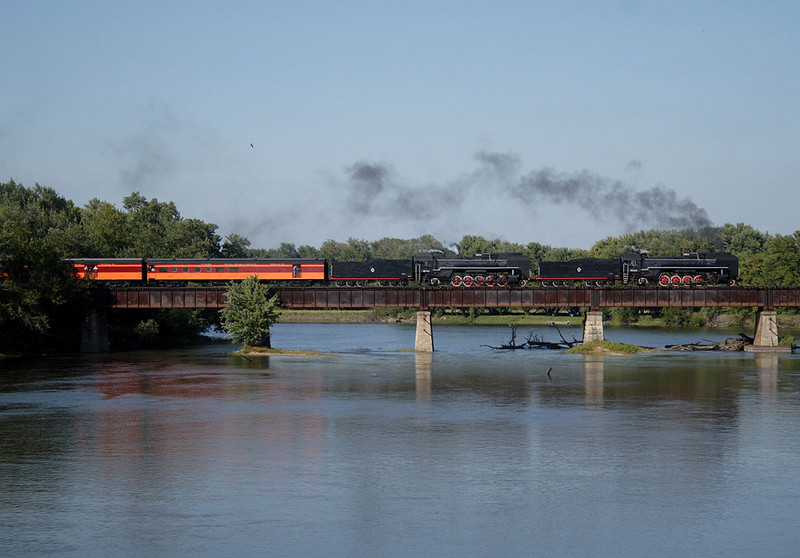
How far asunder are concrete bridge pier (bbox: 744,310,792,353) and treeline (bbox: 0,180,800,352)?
115 ft

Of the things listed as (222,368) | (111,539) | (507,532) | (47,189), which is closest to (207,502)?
(111,539)

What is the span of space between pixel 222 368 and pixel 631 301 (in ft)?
134

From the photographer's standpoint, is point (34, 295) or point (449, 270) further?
point (449, 270)

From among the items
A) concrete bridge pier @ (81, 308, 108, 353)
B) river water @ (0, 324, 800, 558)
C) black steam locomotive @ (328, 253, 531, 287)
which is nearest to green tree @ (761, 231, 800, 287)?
black steam locomotive @ (328, 253, 531, 287)

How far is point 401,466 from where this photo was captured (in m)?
33.6

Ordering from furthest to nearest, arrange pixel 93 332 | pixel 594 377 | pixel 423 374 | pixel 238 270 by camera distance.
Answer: pixel 238 270 < pixel 93 332 < pixel 423 374 < pixel 594 377

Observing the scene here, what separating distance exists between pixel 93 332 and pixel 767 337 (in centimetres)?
6654

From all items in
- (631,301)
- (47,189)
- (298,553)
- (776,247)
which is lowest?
(298,553)

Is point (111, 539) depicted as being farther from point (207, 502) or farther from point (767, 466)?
point (767, 466)

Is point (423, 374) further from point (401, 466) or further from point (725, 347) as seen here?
point (725, 347)

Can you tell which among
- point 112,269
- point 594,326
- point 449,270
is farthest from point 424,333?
point 112,269

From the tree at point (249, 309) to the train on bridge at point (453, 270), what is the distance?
736 centimetres

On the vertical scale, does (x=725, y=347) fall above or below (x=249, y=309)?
below

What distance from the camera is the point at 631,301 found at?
87562mm
